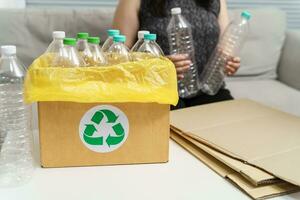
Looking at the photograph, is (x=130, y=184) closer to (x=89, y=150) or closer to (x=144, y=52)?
(x=89, y=150)

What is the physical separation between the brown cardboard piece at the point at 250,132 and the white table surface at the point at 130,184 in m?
0.07

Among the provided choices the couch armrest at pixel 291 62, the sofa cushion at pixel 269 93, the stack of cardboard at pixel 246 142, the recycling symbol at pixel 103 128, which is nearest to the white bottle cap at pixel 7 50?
the recycling symbol at pixel 103 128

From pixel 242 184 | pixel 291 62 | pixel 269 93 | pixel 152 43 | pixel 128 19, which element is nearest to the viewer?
pixel 242 184

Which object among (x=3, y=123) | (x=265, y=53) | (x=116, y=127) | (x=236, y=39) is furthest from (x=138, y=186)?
(x=265, y=53)

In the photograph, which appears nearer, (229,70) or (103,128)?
(103,128)

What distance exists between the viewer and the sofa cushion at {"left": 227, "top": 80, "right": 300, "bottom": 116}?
6.88ft

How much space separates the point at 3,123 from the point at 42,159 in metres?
0.18

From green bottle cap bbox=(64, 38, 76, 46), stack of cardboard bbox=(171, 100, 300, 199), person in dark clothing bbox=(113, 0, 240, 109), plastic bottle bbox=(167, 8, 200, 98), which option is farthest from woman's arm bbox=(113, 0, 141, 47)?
green bottle cap bbox=(64, 38, 76, 46)

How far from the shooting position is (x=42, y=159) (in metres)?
0.94

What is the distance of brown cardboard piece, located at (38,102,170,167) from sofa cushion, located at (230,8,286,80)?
1.59 meters

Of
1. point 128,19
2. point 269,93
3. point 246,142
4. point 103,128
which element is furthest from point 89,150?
point 269,93

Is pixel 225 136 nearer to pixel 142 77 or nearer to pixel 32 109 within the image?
pixel 142 77

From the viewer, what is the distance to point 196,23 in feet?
5.71

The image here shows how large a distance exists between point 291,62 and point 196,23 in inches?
37.3
